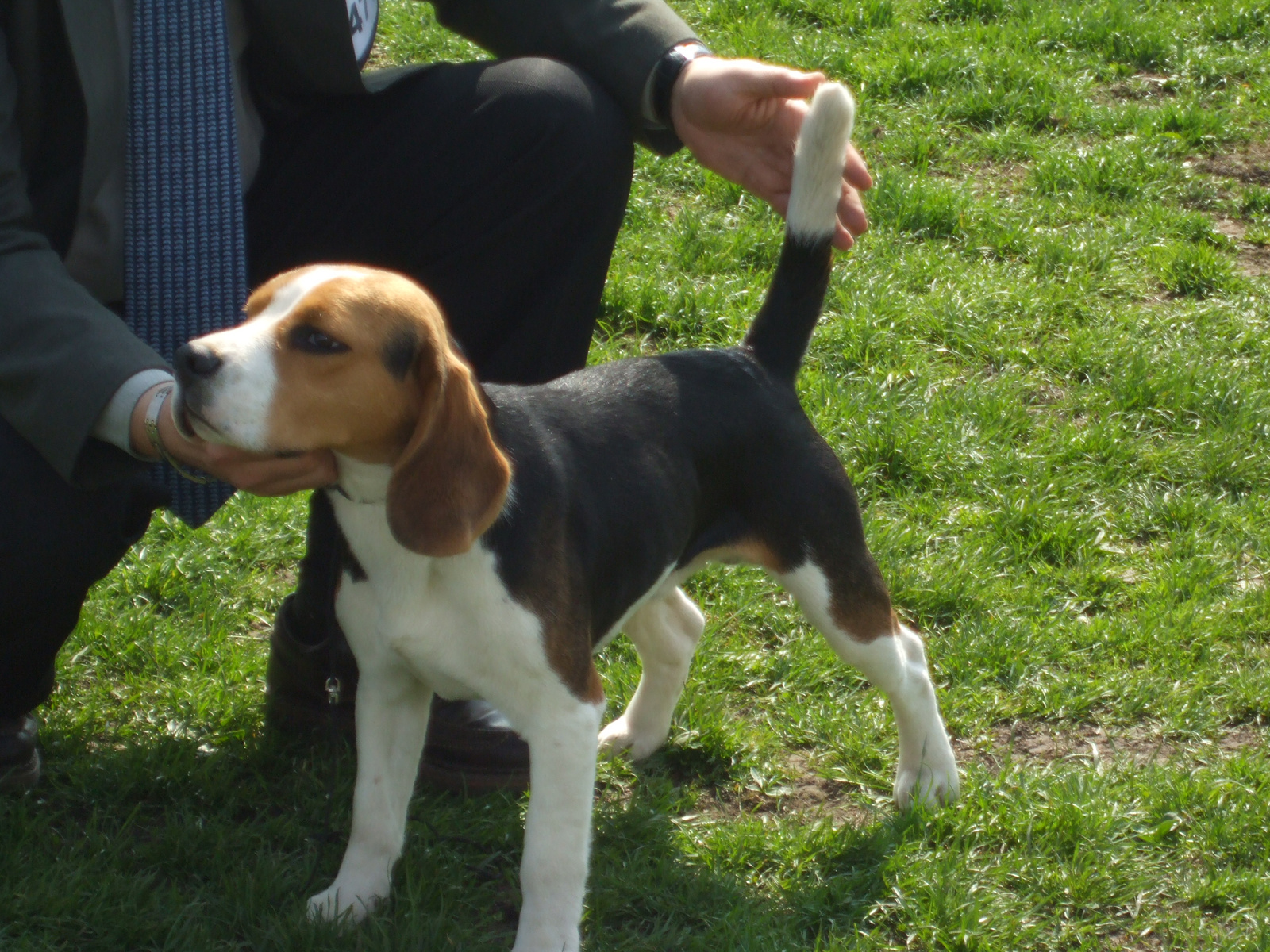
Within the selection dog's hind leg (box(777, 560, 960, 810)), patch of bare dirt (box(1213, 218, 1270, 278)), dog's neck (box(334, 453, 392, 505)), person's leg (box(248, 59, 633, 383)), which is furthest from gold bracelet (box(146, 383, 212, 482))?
patch of bare dirt (box(1213, 218, 1270, 278))

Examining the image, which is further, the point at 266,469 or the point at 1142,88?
the point at 1142,88

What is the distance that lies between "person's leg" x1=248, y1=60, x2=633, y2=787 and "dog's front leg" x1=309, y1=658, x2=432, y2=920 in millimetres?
435

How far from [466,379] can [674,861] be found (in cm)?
130

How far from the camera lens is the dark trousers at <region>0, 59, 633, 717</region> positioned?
11.2 ft

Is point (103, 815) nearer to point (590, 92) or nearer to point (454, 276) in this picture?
point (454, 276)

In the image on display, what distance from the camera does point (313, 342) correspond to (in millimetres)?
2385

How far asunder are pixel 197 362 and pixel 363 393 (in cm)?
27

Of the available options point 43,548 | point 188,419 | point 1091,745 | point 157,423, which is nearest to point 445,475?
point 188,419

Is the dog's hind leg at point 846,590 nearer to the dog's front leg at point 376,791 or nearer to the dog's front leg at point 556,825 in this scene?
the dog's front leg at point 556,825

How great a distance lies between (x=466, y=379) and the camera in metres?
2.49

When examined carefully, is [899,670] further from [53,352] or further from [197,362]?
[53,352]

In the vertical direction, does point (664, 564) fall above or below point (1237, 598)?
above

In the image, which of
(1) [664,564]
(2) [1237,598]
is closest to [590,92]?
(1) [664,564]

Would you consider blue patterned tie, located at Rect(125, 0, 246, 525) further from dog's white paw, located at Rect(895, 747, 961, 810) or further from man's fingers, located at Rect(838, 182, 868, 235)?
dog's white paw, located at Rect(895, 747, 961, 810)
